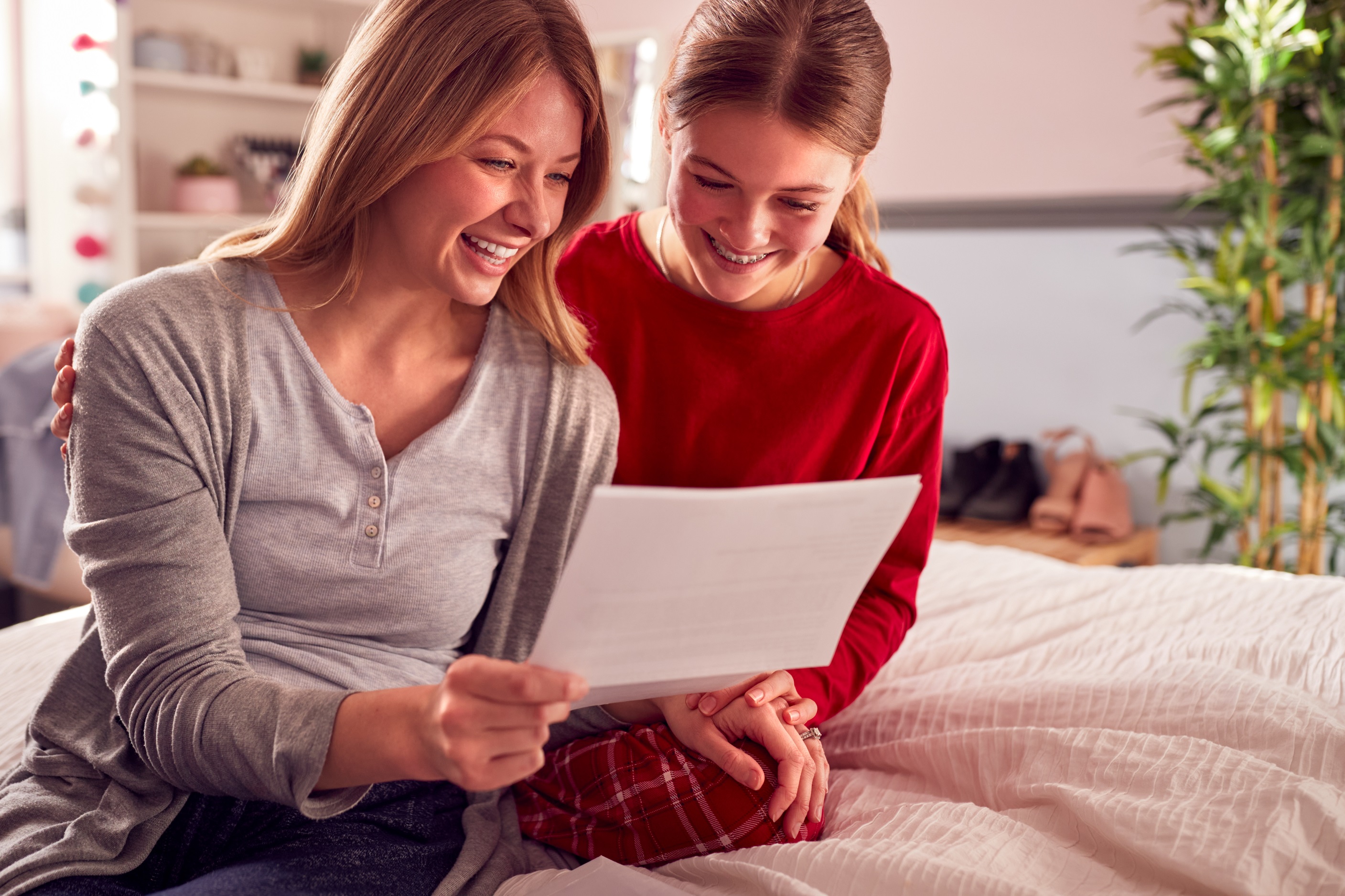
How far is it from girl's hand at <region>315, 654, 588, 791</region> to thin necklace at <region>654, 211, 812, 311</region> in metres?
0.65

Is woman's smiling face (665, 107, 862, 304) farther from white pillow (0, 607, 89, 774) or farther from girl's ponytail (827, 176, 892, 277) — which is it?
white pillow (0, 607, 89, 774)

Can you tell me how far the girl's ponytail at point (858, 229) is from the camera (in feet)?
4.25

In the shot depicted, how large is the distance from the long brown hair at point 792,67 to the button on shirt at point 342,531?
384mm

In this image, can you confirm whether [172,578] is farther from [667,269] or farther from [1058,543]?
[1058,543]

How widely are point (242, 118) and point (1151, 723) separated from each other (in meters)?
3.65

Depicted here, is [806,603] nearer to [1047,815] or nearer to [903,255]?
[1047,815]

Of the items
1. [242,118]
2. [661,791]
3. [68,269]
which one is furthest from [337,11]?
[661,791]

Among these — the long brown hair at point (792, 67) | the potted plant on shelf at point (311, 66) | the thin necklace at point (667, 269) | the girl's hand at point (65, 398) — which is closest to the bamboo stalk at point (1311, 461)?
the thin necklace at point (667, 269)

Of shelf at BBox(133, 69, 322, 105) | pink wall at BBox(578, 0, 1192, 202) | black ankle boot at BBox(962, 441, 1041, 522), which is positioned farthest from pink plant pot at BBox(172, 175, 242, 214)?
black ankle boot at BBox(962, 441, 1041, 522)

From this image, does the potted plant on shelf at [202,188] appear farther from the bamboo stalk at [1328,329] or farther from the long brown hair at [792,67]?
the bamboo stalk at [1328,329]

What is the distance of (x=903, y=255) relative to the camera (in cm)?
337

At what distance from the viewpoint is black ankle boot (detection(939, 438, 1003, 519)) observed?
10.1 feet

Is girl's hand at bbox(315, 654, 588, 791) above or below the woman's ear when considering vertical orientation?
below

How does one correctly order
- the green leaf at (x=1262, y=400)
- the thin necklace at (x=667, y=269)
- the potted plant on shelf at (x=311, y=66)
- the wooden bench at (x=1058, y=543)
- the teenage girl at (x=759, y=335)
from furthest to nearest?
the potted plant on shelf at (x=311, y=66), the wooden bench at (x=1058, y=543), the green leaf at (x=1262, y=400), the thin necklace at (x=667, y=269), the teenage girl at (x=759, y=335)
